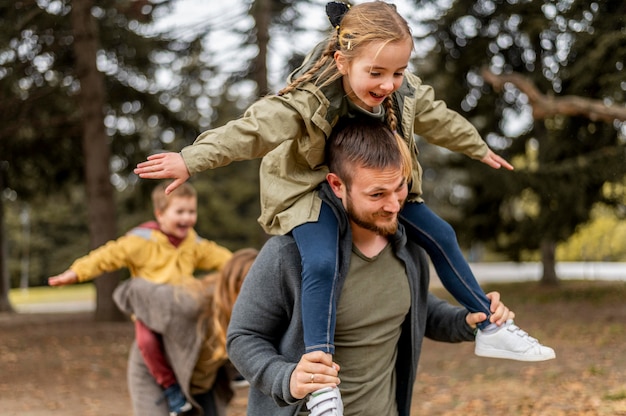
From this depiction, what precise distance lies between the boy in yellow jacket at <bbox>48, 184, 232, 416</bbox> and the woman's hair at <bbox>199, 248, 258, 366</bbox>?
402mm

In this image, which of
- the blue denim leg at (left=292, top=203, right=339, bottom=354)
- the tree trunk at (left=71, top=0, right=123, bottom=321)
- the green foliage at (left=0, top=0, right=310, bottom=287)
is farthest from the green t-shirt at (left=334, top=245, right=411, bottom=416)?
the tree trunk at (left=71, top=0, right=123, bottom=321)

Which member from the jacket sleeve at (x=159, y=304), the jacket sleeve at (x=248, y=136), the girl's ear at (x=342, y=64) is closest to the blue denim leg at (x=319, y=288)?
the jacket sleeve at (x=248, y=136)

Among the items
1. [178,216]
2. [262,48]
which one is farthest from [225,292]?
[262,48]

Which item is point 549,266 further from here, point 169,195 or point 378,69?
point 378,69

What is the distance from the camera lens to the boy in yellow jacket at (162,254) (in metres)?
4.62

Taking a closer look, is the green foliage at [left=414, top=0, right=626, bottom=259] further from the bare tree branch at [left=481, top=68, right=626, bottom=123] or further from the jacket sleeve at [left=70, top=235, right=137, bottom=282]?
the jacket sleeve at [left=70, top=235, right=137, bottom=282]

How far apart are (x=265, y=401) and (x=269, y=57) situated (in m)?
12.6

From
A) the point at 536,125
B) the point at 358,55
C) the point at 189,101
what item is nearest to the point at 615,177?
the point at 536,125

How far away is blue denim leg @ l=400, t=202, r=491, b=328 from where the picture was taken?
2.75 meters

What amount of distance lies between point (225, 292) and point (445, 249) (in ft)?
5.74

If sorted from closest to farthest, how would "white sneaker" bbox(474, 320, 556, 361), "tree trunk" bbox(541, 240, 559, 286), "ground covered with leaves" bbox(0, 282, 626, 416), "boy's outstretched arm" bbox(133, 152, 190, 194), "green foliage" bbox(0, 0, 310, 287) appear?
1. "boy's outstretched arm" bbox(133, 152, 190, 194)
2. "white sneaker" bbox(474, 320, 556, 361)
3. "ground covered with leaves" bbox(0, 282, 626, 416)
4. "green foliage" bbox(0, 0, 310, 287)
5. "tree trunk" bbox(541, 240, 559, 286)

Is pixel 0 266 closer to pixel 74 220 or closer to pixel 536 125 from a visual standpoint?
pixel 536 125

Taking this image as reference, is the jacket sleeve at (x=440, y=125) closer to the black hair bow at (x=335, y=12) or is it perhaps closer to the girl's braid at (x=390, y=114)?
the girl's braid at (x=390, y=114)

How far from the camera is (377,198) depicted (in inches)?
96.0
